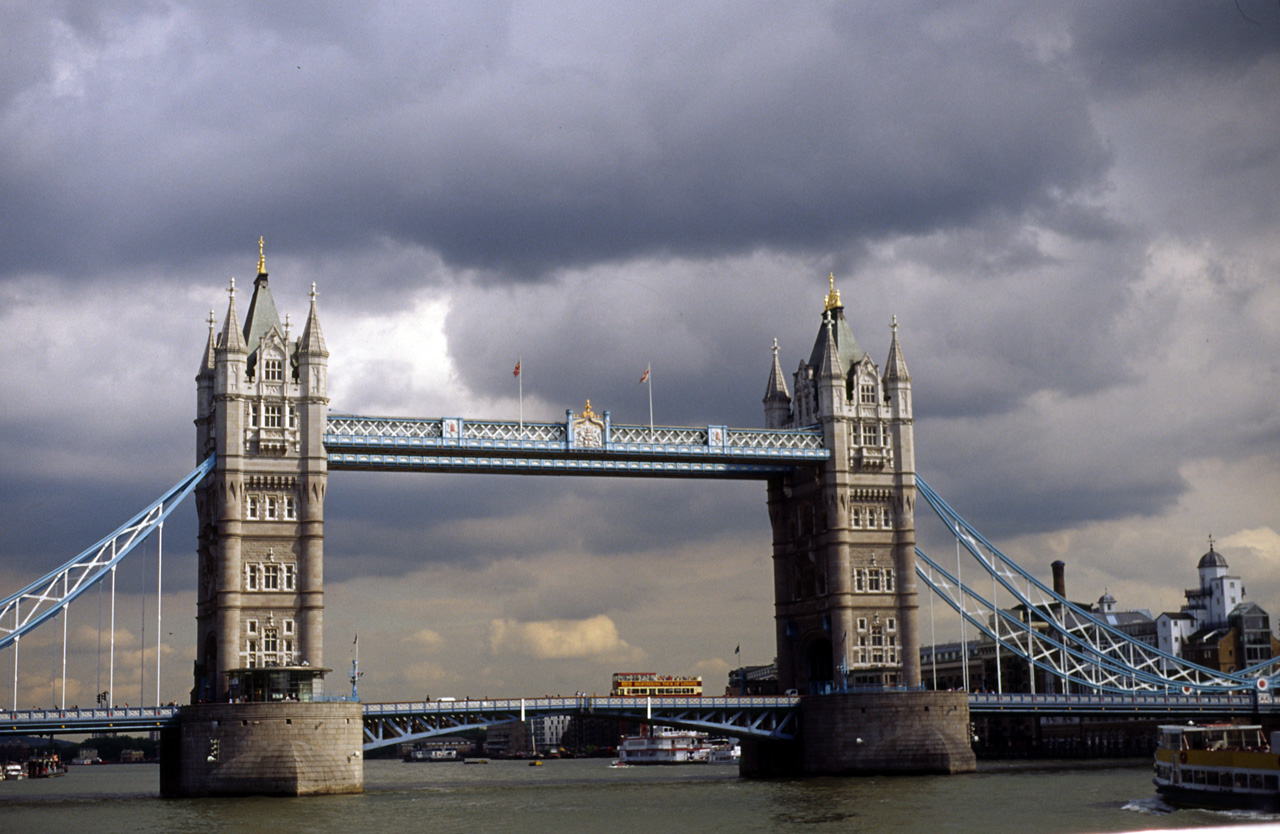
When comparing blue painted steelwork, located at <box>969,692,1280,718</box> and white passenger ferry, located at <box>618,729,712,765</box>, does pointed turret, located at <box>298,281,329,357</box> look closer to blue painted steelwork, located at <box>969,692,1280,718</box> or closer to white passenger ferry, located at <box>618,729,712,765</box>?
blue painted steelwork, located at <box>969,692,1280,718</box>

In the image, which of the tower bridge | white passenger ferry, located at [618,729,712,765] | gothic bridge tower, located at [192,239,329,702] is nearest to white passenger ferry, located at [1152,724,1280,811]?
the tower bridge

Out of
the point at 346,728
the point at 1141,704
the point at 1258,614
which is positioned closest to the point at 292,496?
the point at 346,728

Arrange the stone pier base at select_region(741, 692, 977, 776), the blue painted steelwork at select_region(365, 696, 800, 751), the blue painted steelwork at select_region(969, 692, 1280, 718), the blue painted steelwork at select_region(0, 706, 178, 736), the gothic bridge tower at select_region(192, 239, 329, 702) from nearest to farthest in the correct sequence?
the blue painted steelwork at select_region(0, 706, 178, 736) → the gothic bridge tower at select_region(192, 239, 329, 702) → the blue painted steelwork at select_region(365, 696, 800, 751) → the stone pier base at select_region(741, 692, 977, 776) → the blue painted steelwork at select_region(969, 692, 1280, 718)

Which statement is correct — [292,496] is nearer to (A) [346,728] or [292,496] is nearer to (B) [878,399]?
(A) [346,728]

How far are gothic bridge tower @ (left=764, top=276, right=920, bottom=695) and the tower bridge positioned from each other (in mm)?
143

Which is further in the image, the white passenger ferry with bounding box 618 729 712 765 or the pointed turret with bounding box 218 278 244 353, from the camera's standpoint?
the white passenger ferry with bounding box 618 729 712 765

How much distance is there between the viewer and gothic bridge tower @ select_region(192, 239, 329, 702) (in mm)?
89312

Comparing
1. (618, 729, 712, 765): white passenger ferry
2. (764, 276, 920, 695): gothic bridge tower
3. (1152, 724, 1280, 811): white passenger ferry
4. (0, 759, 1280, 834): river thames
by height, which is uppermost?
(764, 276, 920, 695): gothic bridge tower

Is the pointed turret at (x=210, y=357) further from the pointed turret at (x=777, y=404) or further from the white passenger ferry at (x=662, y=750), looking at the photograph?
the white passenger ferry at (x=662, y=750)

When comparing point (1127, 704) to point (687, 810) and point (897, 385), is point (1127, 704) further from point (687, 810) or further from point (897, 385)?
point (687, 810)

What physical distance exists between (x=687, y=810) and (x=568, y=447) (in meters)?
29.6

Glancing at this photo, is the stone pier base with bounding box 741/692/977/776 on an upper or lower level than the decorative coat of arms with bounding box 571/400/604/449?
lower

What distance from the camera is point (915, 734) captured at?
97.1m

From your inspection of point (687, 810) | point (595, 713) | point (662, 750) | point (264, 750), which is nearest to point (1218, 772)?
point (687, 810)
